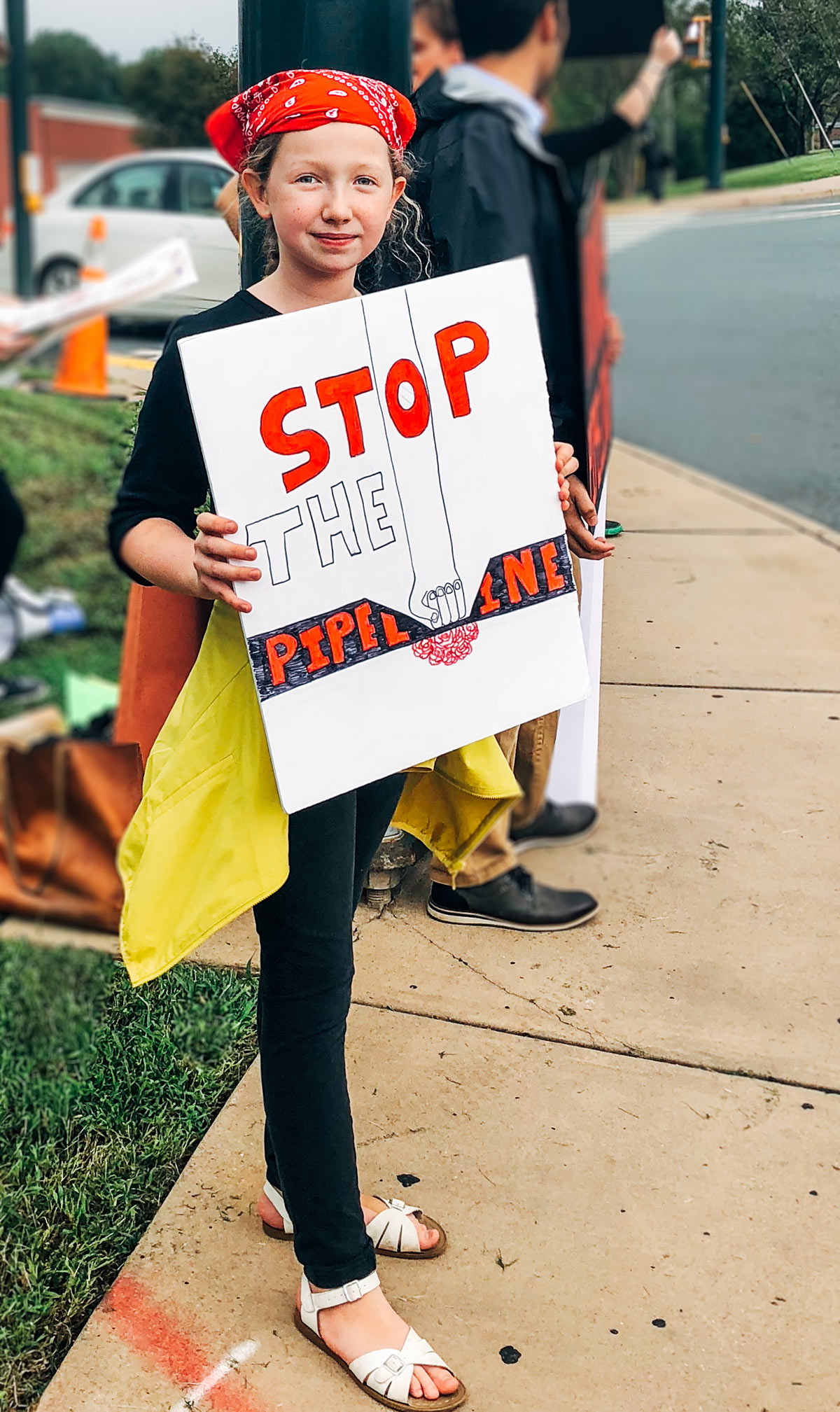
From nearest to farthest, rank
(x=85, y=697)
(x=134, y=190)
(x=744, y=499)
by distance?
1. (x=744, y=499)
2. (x=85, y=697)
3. (x=134, y=190)

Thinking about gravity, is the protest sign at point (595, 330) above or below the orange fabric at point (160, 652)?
above

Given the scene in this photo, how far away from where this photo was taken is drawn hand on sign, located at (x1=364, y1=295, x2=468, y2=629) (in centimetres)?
141

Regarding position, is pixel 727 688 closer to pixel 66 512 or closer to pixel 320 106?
pixel 320 106

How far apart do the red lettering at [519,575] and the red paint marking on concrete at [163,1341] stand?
104 centimetres

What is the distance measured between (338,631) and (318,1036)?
0.52 metres

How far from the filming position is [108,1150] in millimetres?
2051

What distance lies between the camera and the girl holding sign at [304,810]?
141 centimetres

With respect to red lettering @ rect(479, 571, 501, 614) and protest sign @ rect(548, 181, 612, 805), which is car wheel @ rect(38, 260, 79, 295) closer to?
protest sign @ rect(548, 181, 612, 805)

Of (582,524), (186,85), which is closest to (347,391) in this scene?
(582,524)

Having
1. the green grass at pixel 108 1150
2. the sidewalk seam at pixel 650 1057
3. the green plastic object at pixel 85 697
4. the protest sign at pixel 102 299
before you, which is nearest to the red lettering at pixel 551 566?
the sidewalk seam at pixel 650 1057

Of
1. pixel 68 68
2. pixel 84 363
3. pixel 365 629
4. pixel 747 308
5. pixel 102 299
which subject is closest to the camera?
pixel 365 629

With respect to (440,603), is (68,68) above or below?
above

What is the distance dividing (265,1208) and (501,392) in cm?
117

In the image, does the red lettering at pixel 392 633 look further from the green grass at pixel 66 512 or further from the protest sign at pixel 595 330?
the green grass at pixel 66 512
